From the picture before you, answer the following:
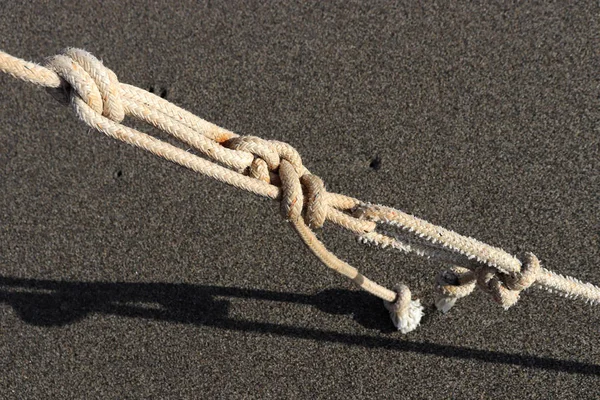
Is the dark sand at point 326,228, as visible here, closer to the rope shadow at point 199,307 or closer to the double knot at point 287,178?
the rope shadow at point 199,307

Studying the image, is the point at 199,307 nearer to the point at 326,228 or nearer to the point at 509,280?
the point at 326,228

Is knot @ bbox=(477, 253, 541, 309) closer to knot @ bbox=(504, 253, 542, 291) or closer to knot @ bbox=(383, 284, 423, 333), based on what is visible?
knot @ bbox=(504, 253, 542, 291)

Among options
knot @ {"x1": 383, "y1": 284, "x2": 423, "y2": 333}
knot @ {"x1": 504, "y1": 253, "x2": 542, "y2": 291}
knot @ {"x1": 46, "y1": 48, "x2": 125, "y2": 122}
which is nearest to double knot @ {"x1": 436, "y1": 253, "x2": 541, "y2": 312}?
knot @ {"x1": 504, "y1": 253, "x2": 542, "y2": 291}

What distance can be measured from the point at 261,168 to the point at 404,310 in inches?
19.7

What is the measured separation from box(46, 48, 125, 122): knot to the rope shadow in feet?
1.94

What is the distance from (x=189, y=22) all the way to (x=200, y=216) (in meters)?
0.51

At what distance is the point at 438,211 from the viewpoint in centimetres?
103

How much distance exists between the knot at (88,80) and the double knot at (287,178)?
5.5 inches

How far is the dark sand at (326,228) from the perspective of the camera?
0.97 meters

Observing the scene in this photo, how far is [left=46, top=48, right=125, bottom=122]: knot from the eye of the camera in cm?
51

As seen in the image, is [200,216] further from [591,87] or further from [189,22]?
[591,87]

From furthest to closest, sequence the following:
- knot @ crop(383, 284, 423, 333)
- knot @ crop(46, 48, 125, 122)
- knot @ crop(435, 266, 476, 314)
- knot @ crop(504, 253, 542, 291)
→ 1. knot @ crop(383, 284, 423, 333)
2. knot @ crop(435, 266, 476, 314)
3. knot @ crop(504, 253, 542, 291)
4. knot @ crop(46, 48, 125, 122)

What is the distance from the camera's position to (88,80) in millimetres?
514

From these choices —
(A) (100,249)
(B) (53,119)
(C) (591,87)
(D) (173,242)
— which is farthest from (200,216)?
(C) (591,87)
